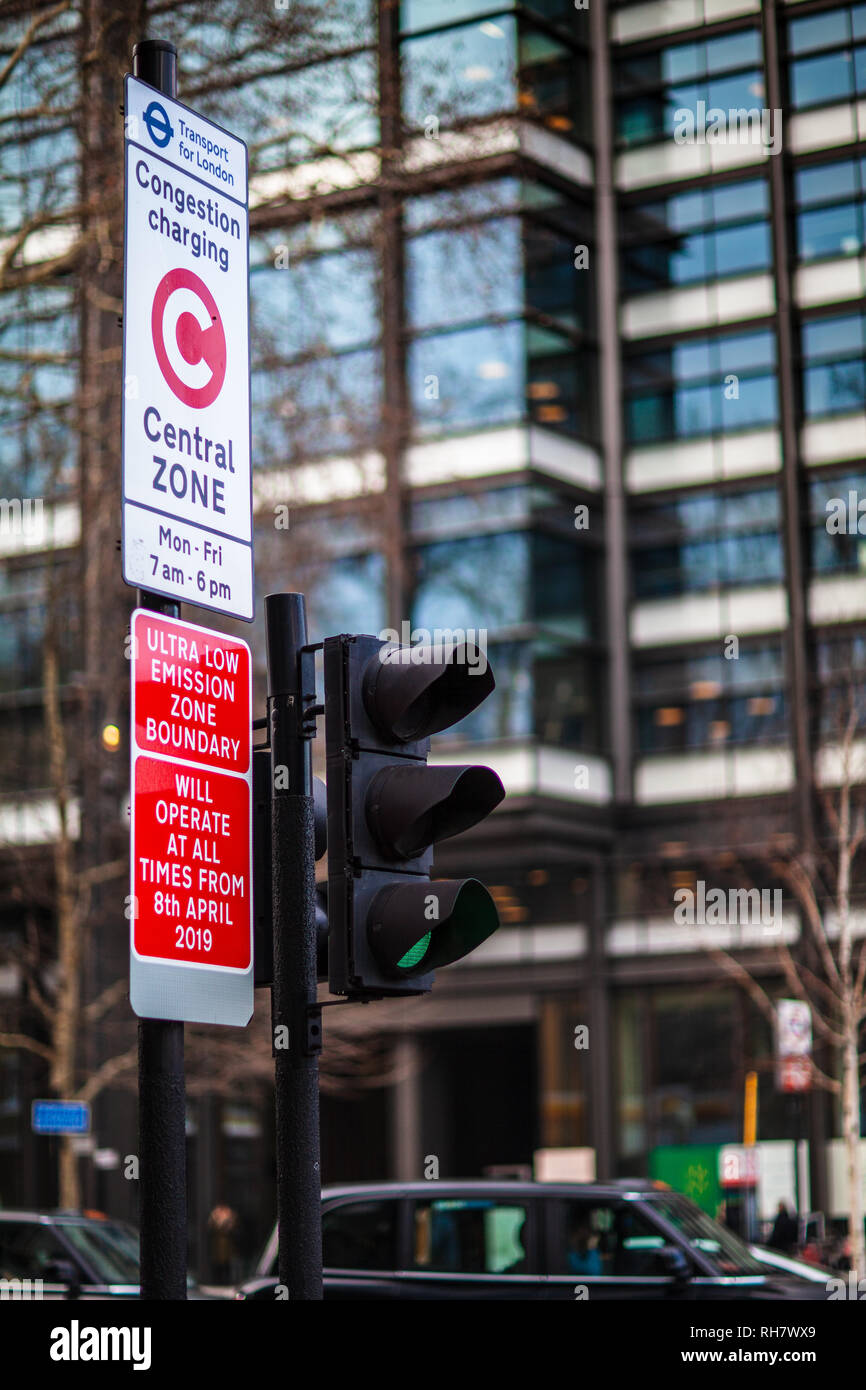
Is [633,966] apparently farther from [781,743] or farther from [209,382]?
[209,382]

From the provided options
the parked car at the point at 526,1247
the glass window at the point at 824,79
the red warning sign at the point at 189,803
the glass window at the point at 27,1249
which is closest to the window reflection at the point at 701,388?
the glass window at the point at 824,79

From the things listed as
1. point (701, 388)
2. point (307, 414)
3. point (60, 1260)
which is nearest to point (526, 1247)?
point (60, 1260)

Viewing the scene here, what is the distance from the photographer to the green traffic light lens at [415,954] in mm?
5434

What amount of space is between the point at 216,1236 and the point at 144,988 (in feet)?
94.4

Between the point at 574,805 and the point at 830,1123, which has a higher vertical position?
the point at 574,805

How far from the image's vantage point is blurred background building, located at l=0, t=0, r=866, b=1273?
34.8m

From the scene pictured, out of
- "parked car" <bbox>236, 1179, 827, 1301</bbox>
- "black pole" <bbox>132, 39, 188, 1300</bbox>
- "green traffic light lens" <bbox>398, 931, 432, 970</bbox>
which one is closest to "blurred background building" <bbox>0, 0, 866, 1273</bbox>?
"parked car" <bbox>236, 1179, 827, 1301</bbox>

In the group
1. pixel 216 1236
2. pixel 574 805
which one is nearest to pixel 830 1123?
pixel 574 805

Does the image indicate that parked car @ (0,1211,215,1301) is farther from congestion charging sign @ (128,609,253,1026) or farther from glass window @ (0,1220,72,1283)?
congestion charging sign @ (128,609,253,1026)

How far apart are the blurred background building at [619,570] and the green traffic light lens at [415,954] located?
26.5m

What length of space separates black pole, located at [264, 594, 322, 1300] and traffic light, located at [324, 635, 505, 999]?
0.35ft

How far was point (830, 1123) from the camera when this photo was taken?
33.8m

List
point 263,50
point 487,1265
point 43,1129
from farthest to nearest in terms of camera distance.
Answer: point 43,1129 < point 263,50 < point 487,1265
